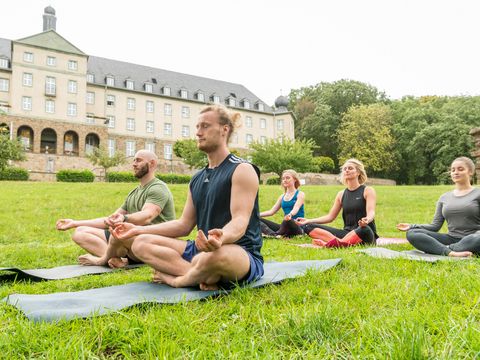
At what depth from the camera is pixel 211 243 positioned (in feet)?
8.80

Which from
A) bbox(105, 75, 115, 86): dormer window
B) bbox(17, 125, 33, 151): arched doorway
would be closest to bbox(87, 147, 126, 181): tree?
bbox(17, 125, 33, 151): arched doorway

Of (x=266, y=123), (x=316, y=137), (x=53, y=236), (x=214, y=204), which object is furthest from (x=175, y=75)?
(x=214, y=204)

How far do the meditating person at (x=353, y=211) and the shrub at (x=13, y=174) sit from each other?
28.4m

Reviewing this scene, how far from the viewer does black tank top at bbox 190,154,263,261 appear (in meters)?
3.26

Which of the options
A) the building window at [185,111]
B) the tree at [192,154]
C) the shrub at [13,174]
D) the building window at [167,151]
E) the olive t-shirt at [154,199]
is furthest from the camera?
the building window at [185,111]

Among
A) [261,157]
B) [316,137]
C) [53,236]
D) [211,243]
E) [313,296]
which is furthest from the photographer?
[316,137]

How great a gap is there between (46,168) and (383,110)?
36.8 m

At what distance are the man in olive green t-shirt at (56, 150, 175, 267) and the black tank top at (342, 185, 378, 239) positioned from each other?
313cm

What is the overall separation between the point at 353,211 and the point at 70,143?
143 feet

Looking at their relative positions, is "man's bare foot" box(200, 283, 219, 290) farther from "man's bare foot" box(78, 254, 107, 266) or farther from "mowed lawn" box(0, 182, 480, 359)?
"man's bare foot" box(78, 254, 107, 266)

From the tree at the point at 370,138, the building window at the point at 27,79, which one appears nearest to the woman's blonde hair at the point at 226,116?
the tree at the point at 370,138

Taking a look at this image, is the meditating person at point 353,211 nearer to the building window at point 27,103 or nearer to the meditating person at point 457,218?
the meditating person at point 457,218

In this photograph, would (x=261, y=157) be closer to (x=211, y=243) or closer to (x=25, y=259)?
(x=25, y=259)

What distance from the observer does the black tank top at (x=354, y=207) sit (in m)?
6.72
